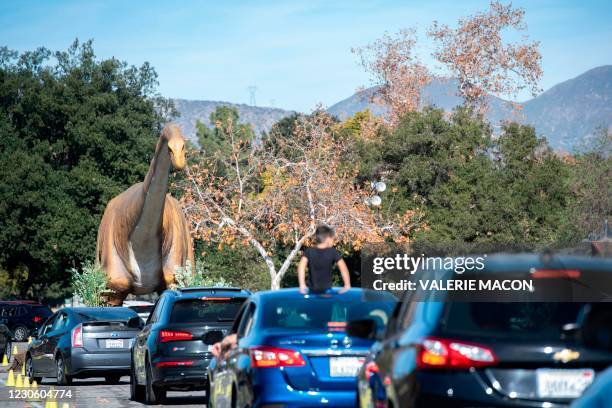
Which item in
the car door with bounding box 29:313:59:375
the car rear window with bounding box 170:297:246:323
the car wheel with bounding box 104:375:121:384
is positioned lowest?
the car wheel with bounding box 104:375:121:384

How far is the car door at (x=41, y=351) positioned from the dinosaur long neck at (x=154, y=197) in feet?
17.6

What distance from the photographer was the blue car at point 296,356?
1106 cm

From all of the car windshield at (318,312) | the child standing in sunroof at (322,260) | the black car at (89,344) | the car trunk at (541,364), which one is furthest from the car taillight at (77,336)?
the car trunk at (541,364)

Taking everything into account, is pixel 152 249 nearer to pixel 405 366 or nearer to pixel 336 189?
pixel 336 189

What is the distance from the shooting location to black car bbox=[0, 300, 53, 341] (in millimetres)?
52031

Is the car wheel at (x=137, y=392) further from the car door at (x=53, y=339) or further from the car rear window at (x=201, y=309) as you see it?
the car door at (x=53, y=339)

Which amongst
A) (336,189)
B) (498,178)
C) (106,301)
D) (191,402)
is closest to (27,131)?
(336,189)

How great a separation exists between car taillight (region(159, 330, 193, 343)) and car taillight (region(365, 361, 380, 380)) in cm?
805

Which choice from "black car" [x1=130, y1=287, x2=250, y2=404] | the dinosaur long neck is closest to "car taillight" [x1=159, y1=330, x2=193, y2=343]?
"black car" [x1=130, y1=287, x2=250, y2=404]

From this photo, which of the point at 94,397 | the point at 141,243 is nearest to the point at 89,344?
the point at 94,397

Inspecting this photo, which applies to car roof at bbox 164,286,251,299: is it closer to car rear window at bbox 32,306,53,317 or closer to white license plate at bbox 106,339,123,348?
white license plate at bbox 106,339,123,348

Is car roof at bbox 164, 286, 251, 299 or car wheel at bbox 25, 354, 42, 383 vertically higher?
car roof at bbox 164, 286, 251, 299

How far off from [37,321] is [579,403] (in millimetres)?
48781

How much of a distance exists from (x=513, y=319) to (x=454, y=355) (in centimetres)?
50
